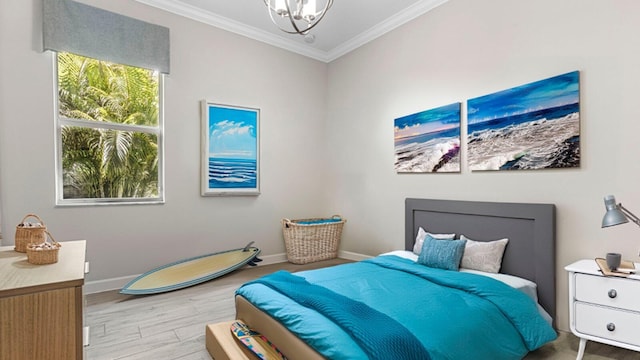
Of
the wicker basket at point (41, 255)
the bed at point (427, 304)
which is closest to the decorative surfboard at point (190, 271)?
the bed at point (427, 304)

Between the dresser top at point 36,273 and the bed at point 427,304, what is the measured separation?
3.23 feet

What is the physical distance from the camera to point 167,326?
8.36 feet

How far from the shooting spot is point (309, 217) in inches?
194

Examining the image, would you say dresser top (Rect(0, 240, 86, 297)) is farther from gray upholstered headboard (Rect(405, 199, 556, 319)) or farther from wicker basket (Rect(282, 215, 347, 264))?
gray upholstered headboard (Rect(405, 199, 556, 319))

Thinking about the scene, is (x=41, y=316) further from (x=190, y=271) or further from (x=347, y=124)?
(x=347, y=124)

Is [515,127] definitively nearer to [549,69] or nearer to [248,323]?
[549,69]

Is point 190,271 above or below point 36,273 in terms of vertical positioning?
below

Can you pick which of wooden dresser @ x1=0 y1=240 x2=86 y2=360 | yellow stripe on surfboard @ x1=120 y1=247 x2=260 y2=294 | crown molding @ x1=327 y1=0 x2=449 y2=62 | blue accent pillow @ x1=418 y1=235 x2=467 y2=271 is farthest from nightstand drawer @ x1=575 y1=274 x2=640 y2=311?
yellow stripe on surfboard @ x1=120 y1=247 x2=260 y2=294

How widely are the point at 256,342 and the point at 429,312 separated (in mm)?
1034

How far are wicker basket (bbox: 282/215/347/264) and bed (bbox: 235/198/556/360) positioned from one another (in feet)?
4.73

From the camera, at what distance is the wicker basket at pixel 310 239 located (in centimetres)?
434

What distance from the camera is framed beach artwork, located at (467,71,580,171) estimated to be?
2.46 m

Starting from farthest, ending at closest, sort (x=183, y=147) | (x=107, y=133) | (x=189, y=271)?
(x=183, y=147) < (x=189, y=271) < (x=107, y=133)

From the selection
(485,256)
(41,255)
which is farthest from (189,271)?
(485,256)
